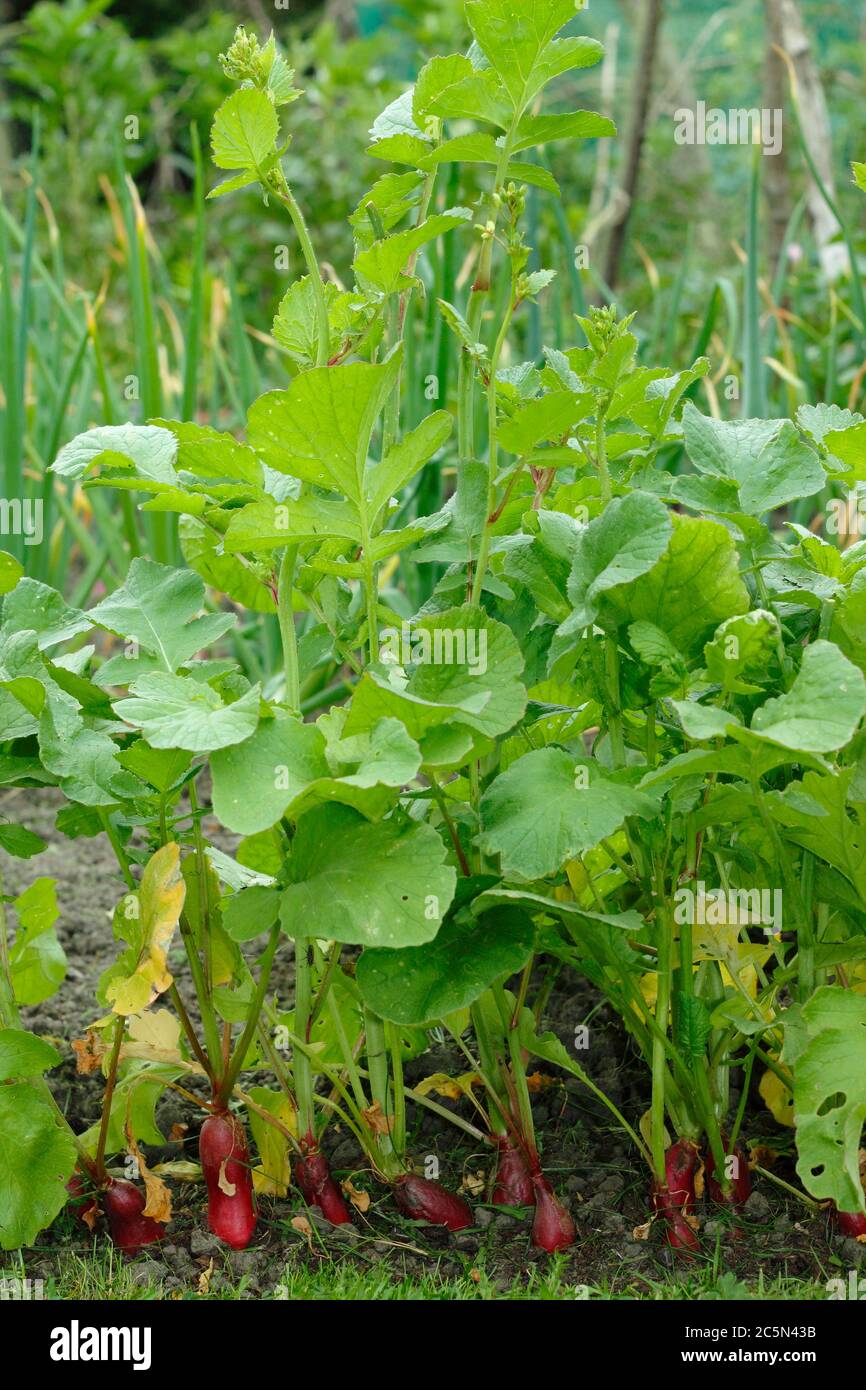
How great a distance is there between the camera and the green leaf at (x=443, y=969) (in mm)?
966

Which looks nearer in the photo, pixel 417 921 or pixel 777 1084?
pixel 417 921

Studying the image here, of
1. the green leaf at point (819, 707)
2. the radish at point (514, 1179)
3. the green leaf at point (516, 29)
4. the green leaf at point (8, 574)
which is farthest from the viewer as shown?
the radish at point (514, 1179)

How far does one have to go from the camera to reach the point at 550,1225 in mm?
1106

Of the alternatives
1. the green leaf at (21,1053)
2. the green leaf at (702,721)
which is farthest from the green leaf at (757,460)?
the green leaf at (21,1053)

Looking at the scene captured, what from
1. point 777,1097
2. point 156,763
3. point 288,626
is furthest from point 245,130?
point 777,1097

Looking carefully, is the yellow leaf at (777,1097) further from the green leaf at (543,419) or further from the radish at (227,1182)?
the green leaf at (543,419)

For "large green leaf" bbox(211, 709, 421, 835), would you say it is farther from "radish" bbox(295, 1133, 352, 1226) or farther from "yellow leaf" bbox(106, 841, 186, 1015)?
"radish" bbox(295, 1133, 352, 1226)

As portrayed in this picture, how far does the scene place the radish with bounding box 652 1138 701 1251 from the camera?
110 centimetres

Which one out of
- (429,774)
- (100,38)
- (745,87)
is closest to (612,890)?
(429,774)

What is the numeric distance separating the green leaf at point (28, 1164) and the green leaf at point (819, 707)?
2.06ft

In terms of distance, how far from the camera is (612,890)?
117 centimetres

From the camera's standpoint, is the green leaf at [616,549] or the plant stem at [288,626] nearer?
the green leaf at [616,549]

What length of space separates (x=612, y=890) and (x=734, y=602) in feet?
1.00

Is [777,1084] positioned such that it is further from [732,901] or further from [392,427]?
[392,427]
